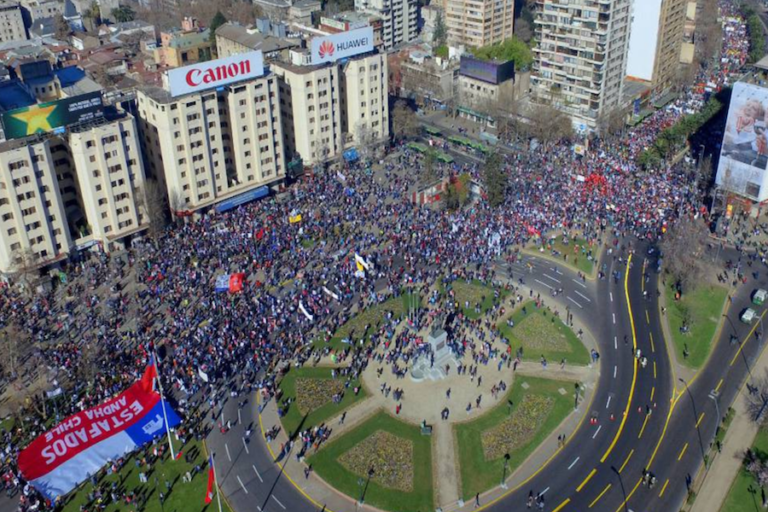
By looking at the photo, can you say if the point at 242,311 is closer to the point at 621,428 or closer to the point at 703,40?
the point at 621,428

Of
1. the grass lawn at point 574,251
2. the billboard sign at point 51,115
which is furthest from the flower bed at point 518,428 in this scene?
the billboard sign at point 51,115

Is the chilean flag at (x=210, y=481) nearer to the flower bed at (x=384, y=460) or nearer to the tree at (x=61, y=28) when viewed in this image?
the flower bed at (x=384, y=460)

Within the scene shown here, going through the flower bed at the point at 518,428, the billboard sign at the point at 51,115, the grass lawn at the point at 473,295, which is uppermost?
the billboard sign at the point at 51,115

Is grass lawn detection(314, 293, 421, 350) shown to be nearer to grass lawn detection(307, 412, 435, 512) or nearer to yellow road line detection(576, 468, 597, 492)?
grass lawn detection(307, 412, 435, 512)

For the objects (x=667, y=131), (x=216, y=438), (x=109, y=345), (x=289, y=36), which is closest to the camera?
(x=216, y=438)

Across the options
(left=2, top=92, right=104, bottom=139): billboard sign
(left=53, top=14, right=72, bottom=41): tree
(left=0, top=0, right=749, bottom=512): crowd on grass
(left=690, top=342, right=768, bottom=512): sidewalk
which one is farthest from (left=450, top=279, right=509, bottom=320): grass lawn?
(left=53, top=14, right=72, bottom=41): tree

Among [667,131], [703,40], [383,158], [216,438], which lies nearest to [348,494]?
[216,438]
